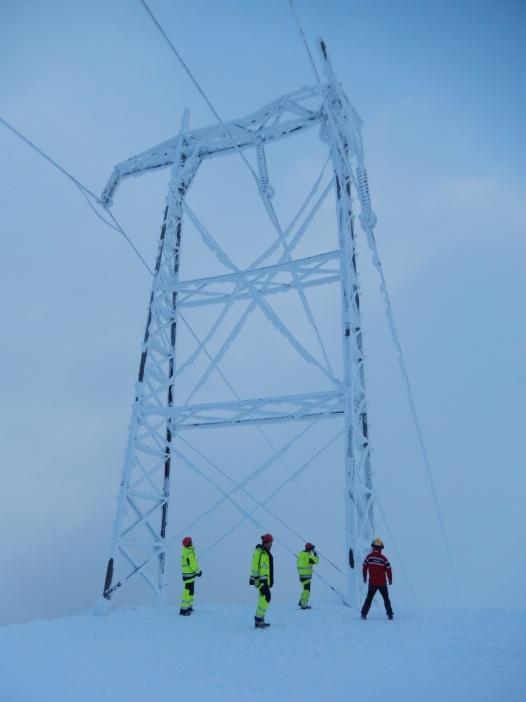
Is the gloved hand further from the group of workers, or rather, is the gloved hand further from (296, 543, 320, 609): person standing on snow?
(296, 543, 320, 609): person standing on snow

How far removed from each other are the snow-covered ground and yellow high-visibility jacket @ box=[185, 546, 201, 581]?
3.49 ft

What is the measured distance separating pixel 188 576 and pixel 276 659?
160 inches

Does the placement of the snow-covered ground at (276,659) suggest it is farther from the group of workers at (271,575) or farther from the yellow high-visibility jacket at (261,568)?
the yellow high-visibility jacket at (261,568)

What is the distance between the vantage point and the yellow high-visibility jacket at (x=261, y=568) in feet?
25.0

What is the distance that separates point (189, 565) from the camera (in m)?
9.21


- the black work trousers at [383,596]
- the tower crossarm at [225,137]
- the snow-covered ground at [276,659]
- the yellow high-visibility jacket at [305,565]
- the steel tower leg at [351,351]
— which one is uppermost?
the tower crossarm at [225,137]

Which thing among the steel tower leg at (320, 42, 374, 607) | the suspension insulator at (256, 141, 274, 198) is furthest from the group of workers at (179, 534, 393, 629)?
the suspension insulator at (256, 141, 274, 198)

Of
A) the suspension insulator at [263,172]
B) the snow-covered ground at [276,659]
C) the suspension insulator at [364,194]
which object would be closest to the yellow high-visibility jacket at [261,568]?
the snow-covered ground at [276,659]

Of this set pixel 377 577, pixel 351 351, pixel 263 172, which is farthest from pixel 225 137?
pixel 377 577


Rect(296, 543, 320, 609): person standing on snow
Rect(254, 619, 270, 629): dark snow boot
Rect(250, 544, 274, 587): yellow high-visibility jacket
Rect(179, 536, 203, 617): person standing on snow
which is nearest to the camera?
Rect(254, 619, 270, 629): dark snow boot

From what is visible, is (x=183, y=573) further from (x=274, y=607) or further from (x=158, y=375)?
(x=158, y=375)

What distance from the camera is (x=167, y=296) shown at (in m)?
13.0

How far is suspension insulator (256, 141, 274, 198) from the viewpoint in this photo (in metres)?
12.9

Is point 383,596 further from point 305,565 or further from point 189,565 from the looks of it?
point 189,565
